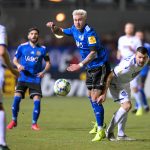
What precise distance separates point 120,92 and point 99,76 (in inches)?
26.0

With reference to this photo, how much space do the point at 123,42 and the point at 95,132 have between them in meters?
6.11

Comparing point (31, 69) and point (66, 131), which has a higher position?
point (31, 69)

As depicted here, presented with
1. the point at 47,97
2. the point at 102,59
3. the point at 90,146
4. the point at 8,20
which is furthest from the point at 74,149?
the point at 8,20

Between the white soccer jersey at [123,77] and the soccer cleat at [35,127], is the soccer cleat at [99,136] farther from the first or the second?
the soccer cleat at [35,127]

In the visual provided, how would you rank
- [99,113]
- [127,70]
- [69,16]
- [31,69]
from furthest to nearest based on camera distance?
1. [69,16]
2. [31,69]
3. [99,113]
4. [127,70]

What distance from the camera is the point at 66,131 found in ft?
47.1

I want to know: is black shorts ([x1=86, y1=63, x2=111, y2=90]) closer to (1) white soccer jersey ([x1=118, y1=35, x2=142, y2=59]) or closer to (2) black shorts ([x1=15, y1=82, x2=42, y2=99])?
(2) black shorts ([x1=15, y1=82, x2=42, y2=99])

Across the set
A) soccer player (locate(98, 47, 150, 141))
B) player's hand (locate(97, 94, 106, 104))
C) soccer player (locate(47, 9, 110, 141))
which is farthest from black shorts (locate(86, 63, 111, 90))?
player's hand (locate(97, 94, 106, 104))

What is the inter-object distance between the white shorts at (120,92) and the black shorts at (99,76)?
33 centimetres

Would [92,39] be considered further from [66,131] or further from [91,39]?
[66,131]

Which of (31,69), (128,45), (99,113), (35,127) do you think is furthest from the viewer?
(128,45)

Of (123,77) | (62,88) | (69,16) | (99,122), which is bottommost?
(99,122)

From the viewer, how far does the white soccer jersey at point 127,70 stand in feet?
40.7

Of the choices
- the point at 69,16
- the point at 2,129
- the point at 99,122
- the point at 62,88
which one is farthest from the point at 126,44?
the point at 2,129
